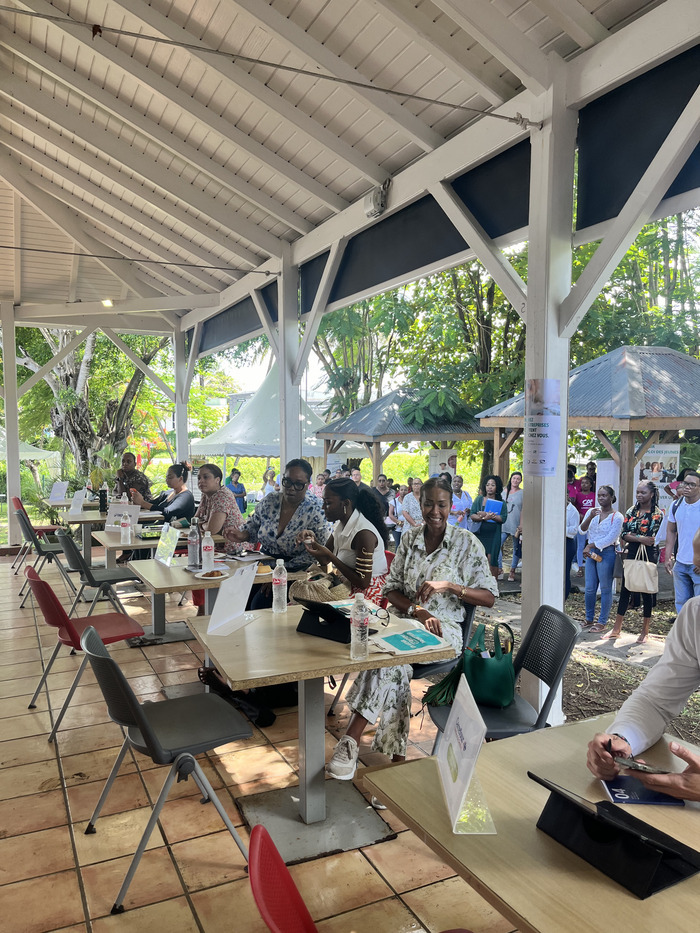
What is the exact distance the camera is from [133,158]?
6277mm

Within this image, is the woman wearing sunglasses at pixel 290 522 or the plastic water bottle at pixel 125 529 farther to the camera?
the plastic water bottle at pixel 125 529

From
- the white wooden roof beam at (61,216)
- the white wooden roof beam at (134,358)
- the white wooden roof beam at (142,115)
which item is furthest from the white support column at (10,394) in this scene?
the white wooden roof beam at (142,115)

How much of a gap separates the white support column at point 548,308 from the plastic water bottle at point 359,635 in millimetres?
1299

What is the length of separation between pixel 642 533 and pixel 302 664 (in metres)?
4.62

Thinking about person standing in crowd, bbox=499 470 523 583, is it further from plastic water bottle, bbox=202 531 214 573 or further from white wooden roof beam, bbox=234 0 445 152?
plastic water bottle, bbox=202 531 214 573


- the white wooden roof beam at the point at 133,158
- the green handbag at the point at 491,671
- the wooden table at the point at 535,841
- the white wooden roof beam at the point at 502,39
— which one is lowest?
the green handbag at the point at 491,671

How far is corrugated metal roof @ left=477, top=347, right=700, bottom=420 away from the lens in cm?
727

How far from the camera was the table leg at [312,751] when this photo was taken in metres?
2.68

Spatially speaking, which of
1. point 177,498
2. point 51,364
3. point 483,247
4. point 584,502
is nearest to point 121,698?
point 483,247

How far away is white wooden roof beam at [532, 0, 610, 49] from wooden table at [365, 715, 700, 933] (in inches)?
117

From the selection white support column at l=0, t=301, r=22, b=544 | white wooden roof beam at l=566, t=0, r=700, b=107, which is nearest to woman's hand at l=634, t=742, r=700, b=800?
white wooden roof beam at l=566, t=0, r=700, b=107

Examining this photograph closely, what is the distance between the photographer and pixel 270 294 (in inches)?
302

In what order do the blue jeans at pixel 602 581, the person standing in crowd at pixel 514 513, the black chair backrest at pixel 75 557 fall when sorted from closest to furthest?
1. the black chair backrest at pixel 75 557
2. the blue jeans at pixel 602 581
3. the person standing in crowd at pixel 514 513

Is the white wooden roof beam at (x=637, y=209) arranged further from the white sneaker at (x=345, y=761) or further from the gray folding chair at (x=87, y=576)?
the gray folding chair at (x=87, y=576)
